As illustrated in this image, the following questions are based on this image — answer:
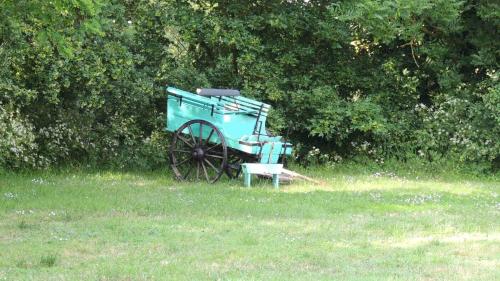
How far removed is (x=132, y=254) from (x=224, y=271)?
1146mm

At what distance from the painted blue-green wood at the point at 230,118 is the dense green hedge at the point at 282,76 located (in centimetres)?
180

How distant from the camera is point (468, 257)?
7.45 m

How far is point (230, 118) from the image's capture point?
13.3 metres

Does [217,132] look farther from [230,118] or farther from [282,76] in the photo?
[282,76]

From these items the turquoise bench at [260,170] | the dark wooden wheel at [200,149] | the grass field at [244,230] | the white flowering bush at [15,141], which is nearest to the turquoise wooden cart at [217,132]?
the dark wooden wheel at [200,149]

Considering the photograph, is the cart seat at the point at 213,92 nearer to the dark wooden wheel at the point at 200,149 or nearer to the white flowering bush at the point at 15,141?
the dark wooden wheel at the point at 200,149

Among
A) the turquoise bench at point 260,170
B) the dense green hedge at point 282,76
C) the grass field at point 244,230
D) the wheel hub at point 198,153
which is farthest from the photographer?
the dense green hedge at point 282,76

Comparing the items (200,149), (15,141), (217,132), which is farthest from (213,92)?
(15,141)

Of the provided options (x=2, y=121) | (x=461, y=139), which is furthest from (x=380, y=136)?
(x=2, y=121)

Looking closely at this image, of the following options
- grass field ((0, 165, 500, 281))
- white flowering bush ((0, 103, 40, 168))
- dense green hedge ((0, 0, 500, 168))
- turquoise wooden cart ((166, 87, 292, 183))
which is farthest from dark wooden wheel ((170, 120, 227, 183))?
white flowering bush ((0, 103, 40, 168))

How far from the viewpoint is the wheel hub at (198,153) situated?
43.6ft

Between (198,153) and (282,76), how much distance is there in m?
3.90

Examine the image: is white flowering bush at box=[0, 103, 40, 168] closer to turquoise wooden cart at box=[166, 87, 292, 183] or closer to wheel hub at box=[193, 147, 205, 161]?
turquoise wooden cart at box=[166, 87, 292, 183]

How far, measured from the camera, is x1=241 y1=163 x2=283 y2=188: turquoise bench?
12680mm
